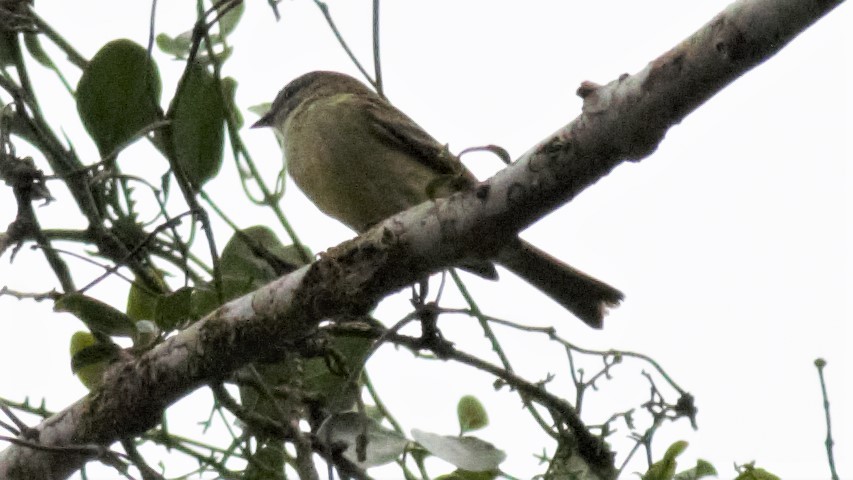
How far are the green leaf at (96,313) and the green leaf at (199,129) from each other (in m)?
0.41

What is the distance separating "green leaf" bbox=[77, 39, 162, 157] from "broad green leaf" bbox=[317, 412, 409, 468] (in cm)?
90

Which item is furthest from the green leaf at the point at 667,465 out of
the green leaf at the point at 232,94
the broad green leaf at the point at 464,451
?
the green leaf at the point at 232,94

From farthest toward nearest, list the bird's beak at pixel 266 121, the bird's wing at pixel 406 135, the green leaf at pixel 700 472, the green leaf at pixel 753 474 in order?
the bird's beak at pixel 266 121, the bird's wing at pixel 406 135, the green leaf at pixel 700 472, the green leaf at pixel 753 474

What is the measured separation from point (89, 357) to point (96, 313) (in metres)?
0.12

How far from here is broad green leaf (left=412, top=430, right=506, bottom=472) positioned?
2.74 m

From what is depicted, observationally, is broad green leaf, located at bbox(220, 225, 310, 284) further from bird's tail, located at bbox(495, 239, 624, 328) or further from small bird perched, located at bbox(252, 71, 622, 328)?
bird's tail, located at bbox(495, 239, 624, 328)

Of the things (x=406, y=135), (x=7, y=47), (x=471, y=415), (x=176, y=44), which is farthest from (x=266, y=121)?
(x=471, y=415)

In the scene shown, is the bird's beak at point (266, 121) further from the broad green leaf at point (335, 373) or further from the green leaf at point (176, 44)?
the broad green leaf at point (335, 373)

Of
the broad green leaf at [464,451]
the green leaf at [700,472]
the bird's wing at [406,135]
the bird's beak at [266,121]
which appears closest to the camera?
the broad green leaf at [464,451]

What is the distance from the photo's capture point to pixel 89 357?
2836mm

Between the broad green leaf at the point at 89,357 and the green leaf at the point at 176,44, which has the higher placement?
the green leaf at the point at 176,44

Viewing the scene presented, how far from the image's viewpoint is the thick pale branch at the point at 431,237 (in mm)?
1835

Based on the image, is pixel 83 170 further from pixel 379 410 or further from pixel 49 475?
pixel 379 410

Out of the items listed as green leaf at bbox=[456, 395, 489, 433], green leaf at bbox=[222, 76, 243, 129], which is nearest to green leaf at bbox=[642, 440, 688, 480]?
green leaf at bbox=[456, 395, 489, 433]
